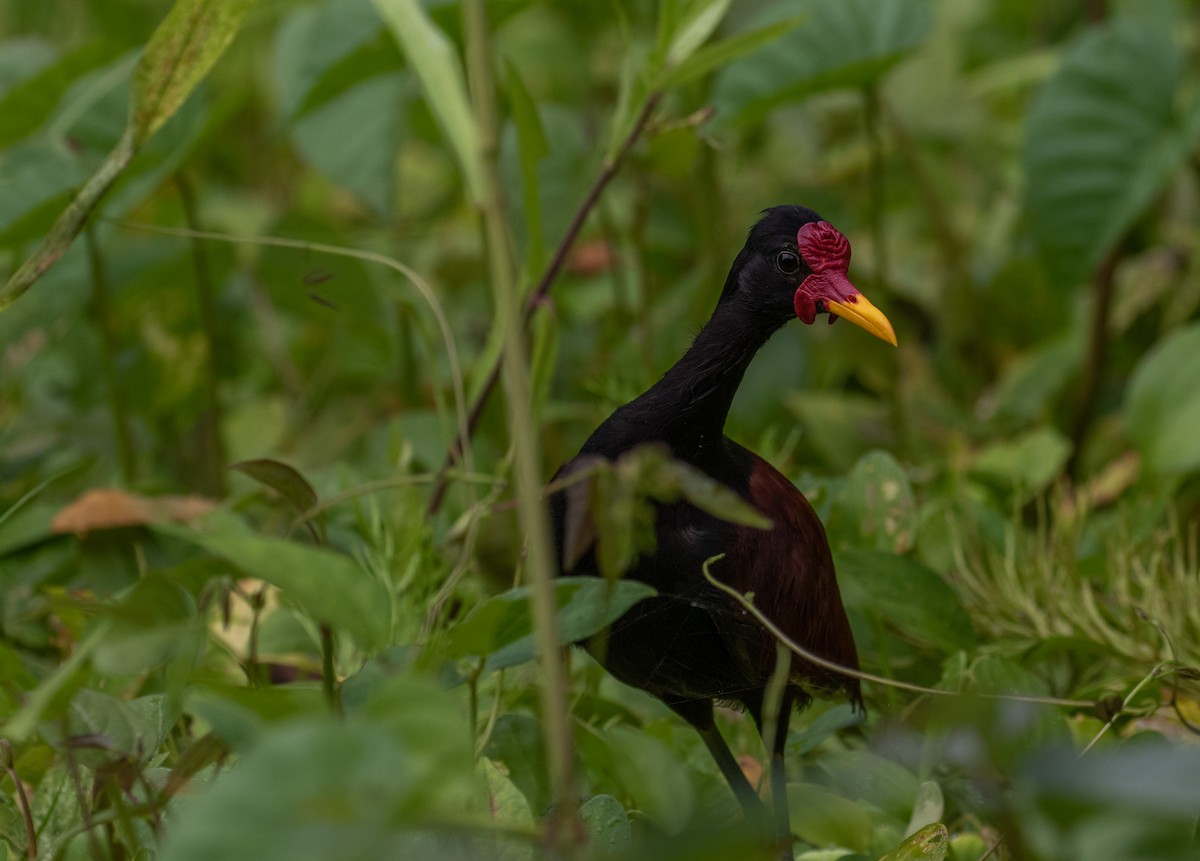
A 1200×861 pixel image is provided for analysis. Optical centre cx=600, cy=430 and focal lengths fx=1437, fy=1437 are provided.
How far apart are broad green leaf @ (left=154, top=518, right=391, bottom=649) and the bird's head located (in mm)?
346

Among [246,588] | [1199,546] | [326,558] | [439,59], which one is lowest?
[1199,546]

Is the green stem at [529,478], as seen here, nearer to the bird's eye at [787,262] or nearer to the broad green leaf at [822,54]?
the bird's eye at [787,262]

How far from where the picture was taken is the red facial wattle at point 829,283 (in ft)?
2.77

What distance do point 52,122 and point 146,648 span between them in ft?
3.32

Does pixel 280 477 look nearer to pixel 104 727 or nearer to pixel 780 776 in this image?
pixel 104 727

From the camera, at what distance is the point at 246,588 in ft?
4.01

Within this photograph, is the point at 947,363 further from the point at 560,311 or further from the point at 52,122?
the point at 52,122

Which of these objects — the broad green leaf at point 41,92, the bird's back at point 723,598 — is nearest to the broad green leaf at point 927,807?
the bird's back at point 723,598

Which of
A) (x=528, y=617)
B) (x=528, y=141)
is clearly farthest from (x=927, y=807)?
(x=528, y=141)

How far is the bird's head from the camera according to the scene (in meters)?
0.84

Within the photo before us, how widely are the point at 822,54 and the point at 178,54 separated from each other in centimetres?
83

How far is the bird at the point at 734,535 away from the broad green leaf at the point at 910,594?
6.3 inches

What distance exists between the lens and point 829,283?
0.85 metres

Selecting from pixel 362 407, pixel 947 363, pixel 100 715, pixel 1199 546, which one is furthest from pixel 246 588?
pixel 947 363
